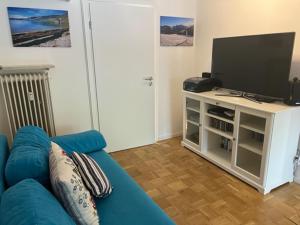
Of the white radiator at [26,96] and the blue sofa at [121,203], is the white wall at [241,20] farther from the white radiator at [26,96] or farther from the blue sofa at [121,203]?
the white radiator at [26,96]

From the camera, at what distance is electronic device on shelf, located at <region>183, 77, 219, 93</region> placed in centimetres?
292

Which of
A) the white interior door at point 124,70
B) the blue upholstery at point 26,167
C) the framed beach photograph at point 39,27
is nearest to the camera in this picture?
the blue upholstery at point 26,167

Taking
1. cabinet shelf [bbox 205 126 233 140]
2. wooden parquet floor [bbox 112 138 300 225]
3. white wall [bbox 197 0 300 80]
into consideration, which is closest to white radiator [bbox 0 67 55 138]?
wooden parquet floor [bbox 112 138 300 225]

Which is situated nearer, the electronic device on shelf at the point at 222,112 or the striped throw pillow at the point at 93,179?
the striped throw pillow at the point at 93,179

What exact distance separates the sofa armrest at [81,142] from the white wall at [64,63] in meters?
0.76

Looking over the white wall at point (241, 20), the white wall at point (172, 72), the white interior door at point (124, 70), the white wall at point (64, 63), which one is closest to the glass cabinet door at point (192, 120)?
the white wall at point (172, 72)

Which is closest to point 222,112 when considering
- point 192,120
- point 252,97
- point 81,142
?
point 252,97

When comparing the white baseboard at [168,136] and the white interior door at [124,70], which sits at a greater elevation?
the white interior door at [124,70]

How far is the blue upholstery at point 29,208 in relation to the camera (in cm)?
80

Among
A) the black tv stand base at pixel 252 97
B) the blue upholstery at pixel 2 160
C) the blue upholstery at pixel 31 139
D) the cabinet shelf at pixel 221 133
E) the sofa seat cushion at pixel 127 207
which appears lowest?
the cabinet shelf at pixel 221 133

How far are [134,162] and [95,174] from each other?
1.51m

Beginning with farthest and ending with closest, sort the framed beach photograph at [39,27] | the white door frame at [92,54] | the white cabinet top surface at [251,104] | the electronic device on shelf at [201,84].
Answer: the electronic device on shelf at [201,84] < the white door frame at [92,54] < the framed beach photograph at [39,27] < the white cabinet top surface at [251,104]

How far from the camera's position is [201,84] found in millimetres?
2928

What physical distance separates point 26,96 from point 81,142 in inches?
34.7
